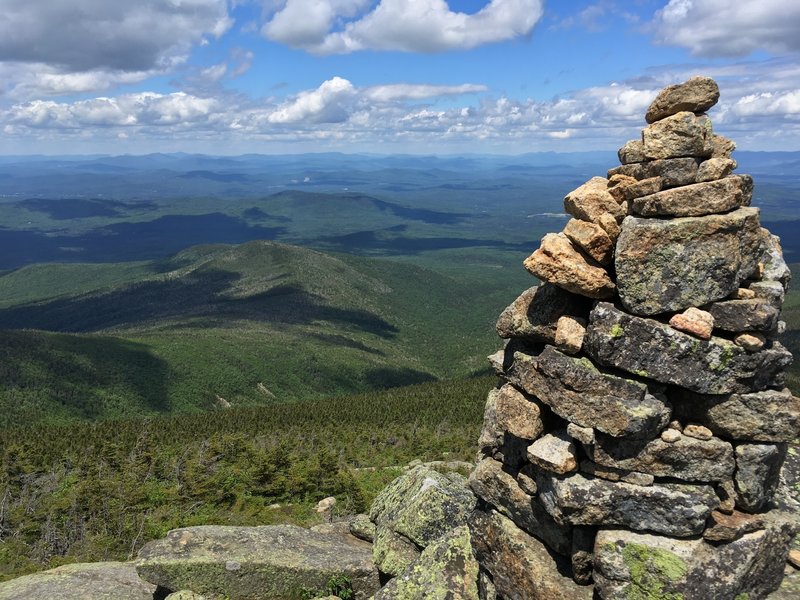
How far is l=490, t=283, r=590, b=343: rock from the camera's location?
18.8 meters

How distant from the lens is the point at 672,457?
53.8 feet

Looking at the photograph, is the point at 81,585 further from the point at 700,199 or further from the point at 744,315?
the point at 700,199

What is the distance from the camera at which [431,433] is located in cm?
9356

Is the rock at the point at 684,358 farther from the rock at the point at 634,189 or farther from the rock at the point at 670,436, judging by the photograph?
the rock at the point at 634,189

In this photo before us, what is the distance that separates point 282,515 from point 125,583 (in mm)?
20090

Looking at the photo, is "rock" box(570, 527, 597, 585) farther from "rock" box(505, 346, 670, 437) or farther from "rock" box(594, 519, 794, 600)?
"rock" box(505, 346, 670, 437)

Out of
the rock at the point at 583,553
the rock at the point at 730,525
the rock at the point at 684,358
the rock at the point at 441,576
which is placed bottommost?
the rock at the point at 441,576

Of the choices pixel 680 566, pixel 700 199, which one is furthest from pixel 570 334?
pixel 680 566

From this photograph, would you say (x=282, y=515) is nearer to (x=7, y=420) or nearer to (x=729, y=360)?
(x=729, y=360)

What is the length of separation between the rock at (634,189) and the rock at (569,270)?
8.74 feet

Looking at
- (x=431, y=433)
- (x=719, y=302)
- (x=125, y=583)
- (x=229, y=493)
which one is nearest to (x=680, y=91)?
(x=719, y=302)

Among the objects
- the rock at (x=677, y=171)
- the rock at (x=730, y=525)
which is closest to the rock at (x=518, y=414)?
the rock at (x=730, y=525)

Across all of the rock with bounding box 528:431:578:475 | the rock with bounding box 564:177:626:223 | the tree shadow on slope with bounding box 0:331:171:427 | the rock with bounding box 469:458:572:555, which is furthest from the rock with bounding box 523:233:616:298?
the tree shadow on slope with bounding box 0:331:171:427

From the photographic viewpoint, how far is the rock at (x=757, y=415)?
1619 centimetres
